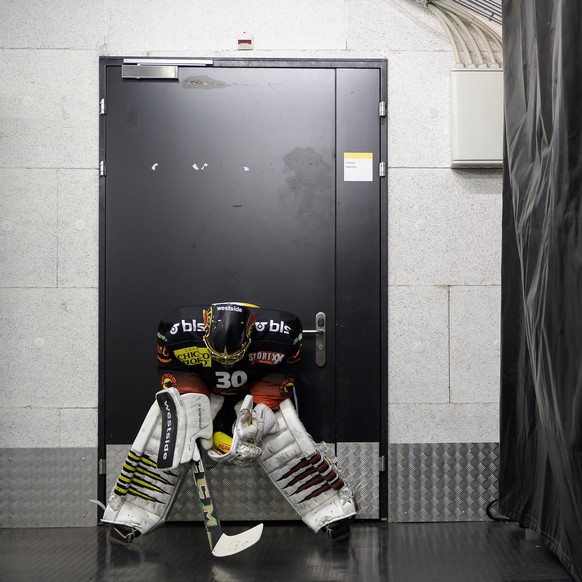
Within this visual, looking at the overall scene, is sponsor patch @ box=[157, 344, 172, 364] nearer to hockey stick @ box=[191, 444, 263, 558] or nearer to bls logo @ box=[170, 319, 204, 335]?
bls logo @ box=[170, 319, 204, 335]

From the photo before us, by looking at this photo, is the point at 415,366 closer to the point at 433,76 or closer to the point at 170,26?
the point at 433,76

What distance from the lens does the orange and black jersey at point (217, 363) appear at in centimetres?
327

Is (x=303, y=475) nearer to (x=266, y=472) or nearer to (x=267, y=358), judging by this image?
(x=266, y=472)

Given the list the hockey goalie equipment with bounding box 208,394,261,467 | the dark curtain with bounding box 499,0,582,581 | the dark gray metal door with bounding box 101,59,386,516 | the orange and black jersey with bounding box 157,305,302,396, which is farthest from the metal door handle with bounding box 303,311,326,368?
the dark curtain with bounding box 499,0,582,581

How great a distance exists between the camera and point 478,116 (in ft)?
12.1

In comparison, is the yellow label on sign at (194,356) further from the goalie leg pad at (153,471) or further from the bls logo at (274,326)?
the bls logo at (274,326)

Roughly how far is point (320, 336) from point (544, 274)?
1.68 meters

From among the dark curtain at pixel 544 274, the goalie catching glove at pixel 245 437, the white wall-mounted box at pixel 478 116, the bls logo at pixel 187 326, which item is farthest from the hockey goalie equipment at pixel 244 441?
the white wall-mounted box at pixel 478 116

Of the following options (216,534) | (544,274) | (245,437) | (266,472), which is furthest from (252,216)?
(544,274)

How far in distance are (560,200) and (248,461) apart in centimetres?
183

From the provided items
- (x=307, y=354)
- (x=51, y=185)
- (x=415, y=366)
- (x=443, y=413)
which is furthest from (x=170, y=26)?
(x=443, y=413)

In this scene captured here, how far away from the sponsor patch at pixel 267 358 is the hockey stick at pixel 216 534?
1.78ft

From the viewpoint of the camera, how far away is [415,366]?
3.76 metres

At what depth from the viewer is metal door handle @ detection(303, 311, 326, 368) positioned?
3.72m
